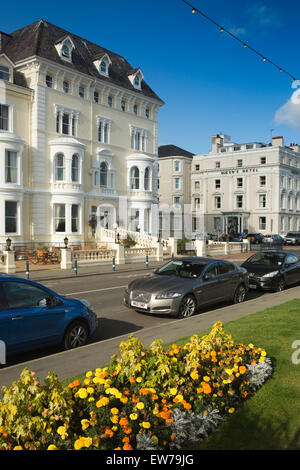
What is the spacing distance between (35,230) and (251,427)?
2934 cm

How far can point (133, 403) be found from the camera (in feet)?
13.0

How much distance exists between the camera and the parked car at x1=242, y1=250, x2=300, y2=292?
50.4 ft

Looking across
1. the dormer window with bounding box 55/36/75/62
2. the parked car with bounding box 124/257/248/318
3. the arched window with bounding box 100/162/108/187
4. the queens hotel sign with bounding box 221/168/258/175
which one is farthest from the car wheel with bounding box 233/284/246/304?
the queens hotel sign with bounding box 221/168/258/175

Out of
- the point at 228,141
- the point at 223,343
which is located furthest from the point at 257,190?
the point at 223,343

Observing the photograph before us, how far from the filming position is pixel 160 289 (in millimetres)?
10953

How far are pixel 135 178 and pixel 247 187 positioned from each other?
101ft

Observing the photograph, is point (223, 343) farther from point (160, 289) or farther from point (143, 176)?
point (143, 176)

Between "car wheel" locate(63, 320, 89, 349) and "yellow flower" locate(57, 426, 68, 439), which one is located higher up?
"yellow flower" locate(57, 426, 68, 439)

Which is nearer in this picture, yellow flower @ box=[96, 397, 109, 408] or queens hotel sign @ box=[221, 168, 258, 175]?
yellow flower @ box=[96, 397, 109, 408]

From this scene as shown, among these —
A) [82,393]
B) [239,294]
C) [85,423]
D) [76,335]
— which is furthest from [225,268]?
[85,423]

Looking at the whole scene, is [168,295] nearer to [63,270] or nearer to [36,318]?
[36,318]

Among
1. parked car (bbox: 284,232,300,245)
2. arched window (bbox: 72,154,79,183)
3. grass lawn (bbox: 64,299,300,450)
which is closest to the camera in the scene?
grass lawn (bbox: 64,299,300,450)

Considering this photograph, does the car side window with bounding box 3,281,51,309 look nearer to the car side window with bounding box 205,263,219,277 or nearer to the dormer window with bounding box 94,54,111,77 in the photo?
the car side window with bounding box 205,263,219,277
